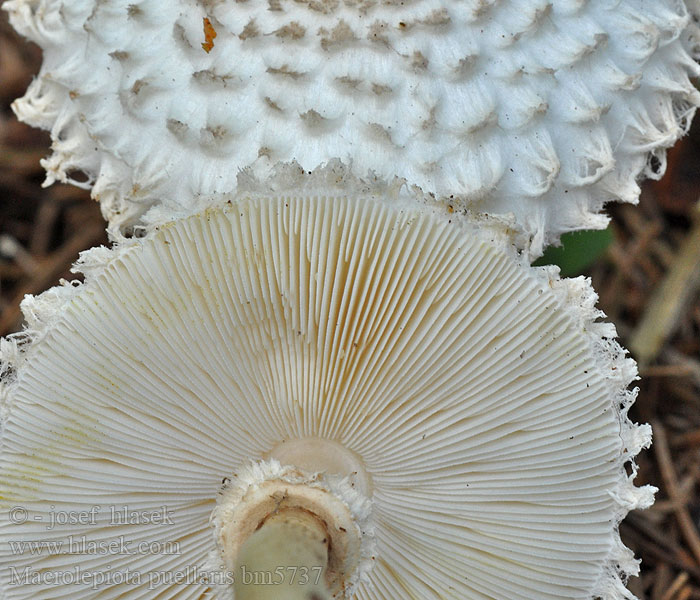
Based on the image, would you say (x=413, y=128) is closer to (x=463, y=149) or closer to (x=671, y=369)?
(x=463, y=149)

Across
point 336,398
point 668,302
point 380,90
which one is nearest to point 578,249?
point 668,302

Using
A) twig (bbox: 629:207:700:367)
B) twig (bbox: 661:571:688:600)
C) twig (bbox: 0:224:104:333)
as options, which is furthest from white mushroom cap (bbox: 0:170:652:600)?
twig (bbox: 0:224:104:333)

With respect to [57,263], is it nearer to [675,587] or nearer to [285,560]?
[285,560]

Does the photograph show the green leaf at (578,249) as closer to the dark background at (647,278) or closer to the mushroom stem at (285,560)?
the dark background at (647,278)

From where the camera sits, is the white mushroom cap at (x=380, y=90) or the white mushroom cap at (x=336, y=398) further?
the white mushroom cap at (x=380, y=90)
